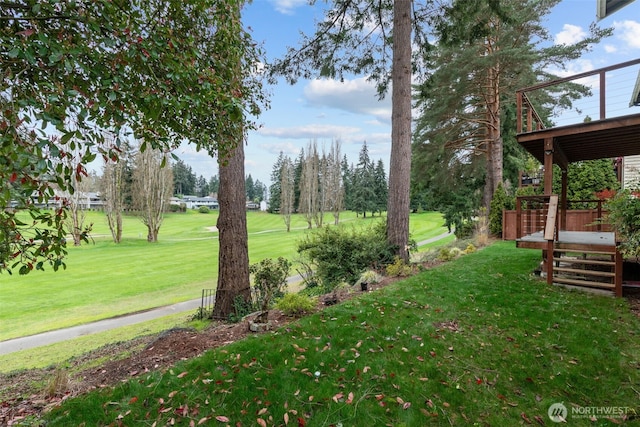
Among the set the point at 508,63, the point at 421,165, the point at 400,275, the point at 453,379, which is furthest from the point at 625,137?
the point at 421,165

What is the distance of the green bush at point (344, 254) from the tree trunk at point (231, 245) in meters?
1.88

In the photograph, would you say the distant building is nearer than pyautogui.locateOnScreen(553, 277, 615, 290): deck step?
No

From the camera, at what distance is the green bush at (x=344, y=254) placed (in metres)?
7.44

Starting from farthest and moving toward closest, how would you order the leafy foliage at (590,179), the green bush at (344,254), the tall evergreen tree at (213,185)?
1. the tall evergreen tree at (213,185)
2. the leafy foliage at (590,179)
3. the green bush at (344,254)

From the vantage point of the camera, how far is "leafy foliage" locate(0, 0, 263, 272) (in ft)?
5.66

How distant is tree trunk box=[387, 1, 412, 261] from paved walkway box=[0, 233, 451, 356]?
21.9ft

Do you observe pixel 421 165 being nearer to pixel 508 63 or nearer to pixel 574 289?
pixel 508 63

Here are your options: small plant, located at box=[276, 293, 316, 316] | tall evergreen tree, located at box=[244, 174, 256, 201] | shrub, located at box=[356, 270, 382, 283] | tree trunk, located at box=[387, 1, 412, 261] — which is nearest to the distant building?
tall evergreen tree, located at box=[244, 174, 256, 201]

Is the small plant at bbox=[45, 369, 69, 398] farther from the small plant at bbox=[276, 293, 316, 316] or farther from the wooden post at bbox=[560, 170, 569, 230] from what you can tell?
the wooden post at bbox=[560, 170, 569, 230]

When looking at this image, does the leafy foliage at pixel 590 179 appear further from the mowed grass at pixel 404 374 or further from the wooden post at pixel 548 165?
the mowed grass at pixel 404 374

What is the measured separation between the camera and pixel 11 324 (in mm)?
8852

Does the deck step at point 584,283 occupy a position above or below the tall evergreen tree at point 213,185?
below

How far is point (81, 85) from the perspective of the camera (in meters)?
2.05

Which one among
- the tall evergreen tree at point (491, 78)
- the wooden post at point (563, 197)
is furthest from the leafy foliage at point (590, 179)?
the wooden post at point (563, 197)
